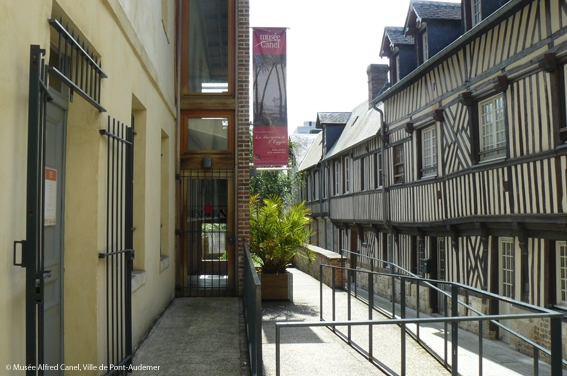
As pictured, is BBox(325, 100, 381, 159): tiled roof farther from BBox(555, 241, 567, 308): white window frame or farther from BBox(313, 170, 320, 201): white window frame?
BBox(555, 241, 567, 308): white window frame

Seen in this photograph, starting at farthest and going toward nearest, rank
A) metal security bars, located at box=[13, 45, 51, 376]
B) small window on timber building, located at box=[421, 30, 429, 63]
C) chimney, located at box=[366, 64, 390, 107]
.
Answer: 1. chimney, located at box=[366, 64, 390, 107]
2. small window on timber building, located at box=[421, 30, 429, 63]
3. metal security bars, located at box=[13, 45, 51, 376]

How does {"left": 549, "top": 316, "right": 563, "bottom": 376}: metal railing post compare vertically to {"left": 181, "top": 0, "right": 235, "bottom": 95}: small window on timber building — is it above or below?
below

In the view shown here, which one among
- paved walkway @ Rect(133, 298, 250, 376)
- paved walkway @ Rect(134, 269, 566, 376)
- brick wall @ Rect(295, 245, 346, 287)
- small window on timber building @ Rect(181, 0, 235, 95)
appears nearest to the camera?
paved walkway @ Rect(134, 269, 566, 376)

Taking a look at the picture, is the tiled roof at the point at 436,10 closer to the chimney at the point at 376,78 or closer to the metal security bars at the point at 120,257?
the chimney at the point at 376,78

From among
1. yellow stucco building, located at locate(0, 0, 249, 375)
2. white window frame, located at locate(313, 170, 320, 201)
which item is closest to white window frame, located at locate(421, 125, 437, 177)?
yellow stucco building, located at locate(0, 0, 249, 375)

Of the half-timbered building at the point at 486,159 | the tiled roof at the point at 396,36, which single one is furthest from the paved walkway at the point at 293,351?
the tiled roof at the point at 396,36

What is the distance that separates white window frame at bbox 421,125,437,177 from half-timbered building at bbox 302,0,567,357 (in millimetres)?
31

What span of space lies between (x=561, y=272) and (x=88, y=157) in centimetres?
751

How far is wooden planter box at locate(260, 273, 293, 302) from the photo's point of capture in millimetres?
10547

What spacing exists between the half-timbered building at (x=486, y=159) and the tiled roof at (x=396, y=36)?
9 cm

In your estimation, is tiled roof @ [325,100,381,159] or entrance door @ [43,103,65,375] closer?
entrance door @ [43,103,65,375]

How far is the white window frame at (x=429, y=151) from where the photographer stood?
42.8ft

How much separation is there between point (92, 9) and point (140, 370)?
10.7ft

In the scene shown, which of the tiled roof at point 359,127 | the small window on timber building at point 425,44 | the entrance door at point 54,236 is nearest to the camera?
the entrance door at point 54,236
